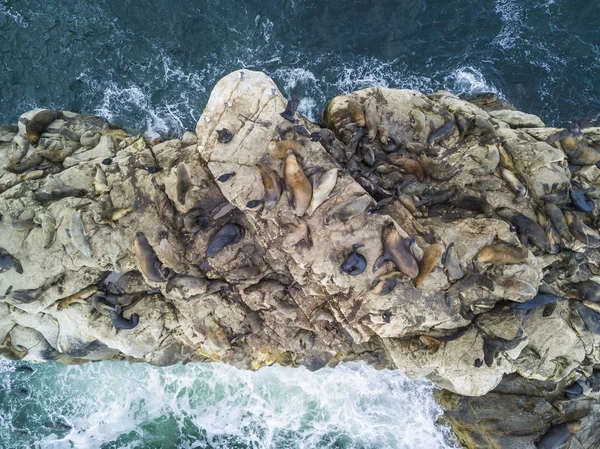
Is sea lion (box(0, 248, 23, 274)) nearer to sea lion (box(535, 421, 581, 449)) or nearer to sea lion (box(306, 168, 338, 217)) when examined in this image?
sea lion (box(306, 168, 338, 217))

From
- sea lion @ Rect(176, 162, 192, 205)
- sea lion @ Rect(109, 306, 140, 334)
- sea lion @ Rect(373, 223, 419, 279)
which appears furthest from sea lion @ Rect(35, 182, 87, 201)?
sea lion @ Rect(373, 223, 419, 279)

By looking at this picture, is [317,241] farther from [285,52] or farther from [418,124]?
[285,52]

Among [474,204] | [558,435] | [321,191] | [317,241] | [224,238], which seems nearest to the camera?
[321,191]

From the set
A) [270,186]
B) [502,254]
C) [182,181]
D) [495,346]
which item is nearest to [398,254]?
[502,254]

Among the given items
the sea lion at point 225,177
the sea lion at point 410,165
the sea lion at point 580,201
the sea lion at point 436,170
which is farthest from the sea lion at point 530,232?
the sea lion at point 225,177

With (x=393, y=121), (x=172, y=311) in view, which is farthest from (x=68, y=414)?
(x=393, y=121)
